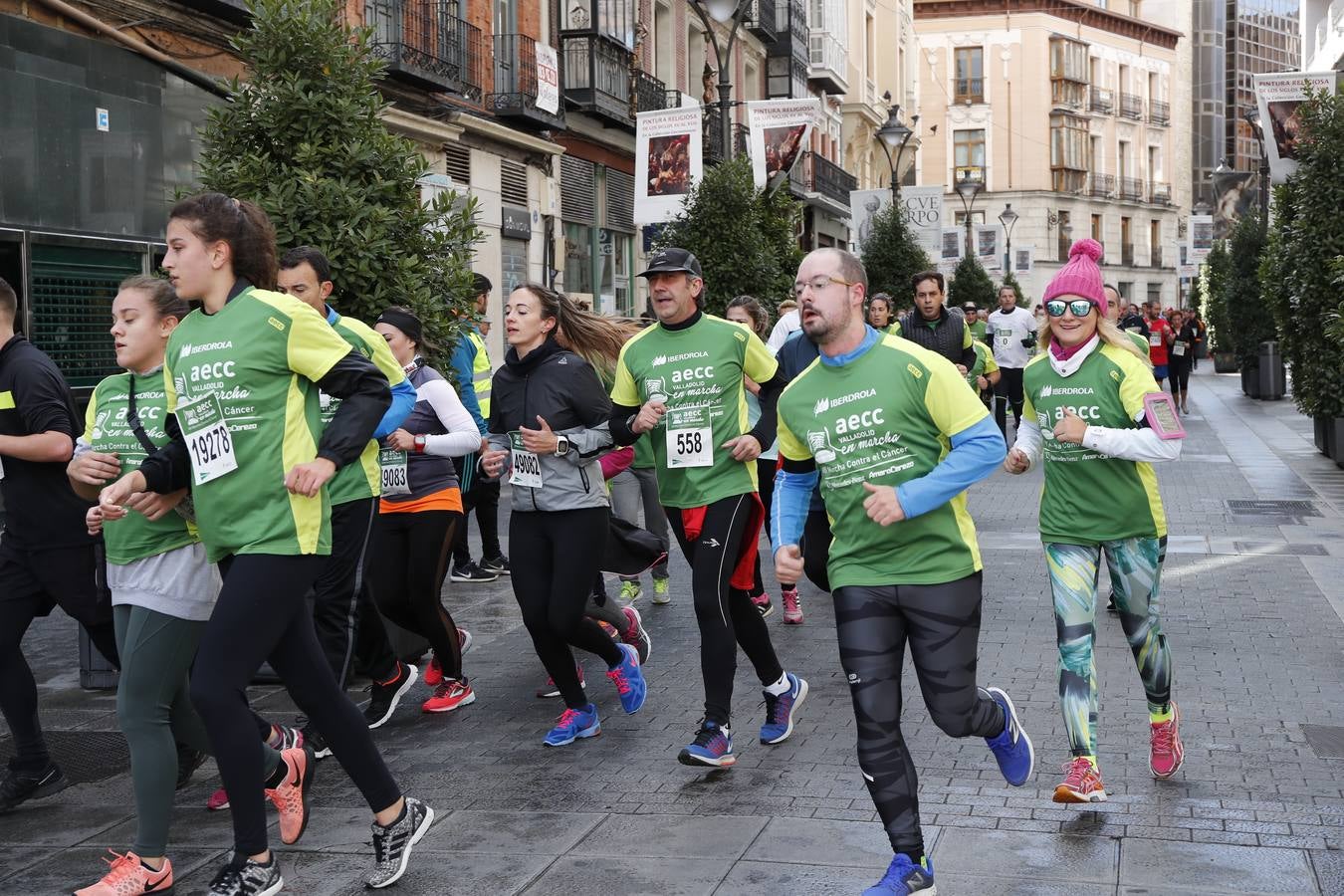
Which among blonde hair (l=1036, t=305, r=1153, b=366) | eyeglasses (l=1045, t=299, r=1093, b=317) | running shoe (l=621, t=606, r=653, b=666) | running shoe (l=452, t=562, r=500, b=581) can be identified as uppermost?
eyeglasses (l=1045, t=299, r=1093, b=317)

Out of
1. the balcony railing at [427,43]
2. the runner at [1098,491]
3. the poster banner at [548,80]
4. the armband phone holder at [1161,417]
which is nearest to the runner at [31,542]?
the runner at [1098,491]

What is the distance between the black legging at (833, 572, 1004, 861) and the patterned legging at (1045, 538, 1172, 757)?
33.7 inches

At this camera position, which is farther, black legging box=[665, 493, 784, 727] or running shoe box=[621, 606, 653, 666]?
running shoe box=[621, 606, 653, 666]

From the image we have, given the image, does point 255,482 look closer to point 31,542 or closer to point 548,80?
point 31,542

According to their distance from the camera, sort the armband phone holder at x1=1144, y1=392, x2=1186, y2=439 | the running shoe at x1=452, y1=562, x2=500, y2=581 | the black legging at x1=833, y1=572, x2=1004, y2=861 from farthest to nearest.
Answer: the running shoe at x1=452, y1=562, x2=500, y2=581, the armband phone holder at x1=1144, y1=392, x2=1186, y2=439, the black legging at x1=833, y1=572, x2=1004, y2=861

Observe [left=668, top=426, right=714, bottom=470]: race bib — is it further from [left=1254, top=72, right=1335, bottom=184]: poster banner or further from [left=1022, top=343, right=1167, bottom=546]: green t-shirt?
[left=1254, top=72, right=1335, bottom=184]: poster banner

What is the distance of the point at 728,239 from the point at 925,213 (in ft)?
59.7

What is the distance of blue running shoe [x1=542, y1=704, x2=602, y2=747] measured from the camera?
21.2 ft

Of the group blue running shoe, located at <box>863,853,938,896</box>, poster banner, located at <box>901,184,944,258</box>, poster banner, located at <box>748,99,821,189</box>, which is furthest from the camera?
poster banner, located at <box>901,184,944,258</box>

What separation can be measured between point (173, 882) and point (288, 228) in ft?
13.5

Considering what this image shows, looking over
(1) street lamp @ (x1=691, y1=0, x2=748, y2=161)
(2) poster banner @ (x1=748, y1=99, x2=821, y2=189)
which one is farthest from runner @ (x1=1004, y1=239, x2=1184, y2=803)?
(2) poster banner @ (x1=748, y1=99, x2=821, y2=189)

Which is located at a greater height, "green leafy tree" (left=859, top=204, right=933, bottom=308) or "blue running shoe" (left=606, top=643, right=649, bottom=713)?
"green leafy tree" (left=859, top=204, right=933, bottom=308)

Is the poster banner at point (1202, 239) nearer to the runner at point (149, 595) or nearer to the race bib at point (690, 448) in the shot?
the race bib at point (690, 448)

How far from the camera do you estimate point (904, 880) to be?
14.2ft
